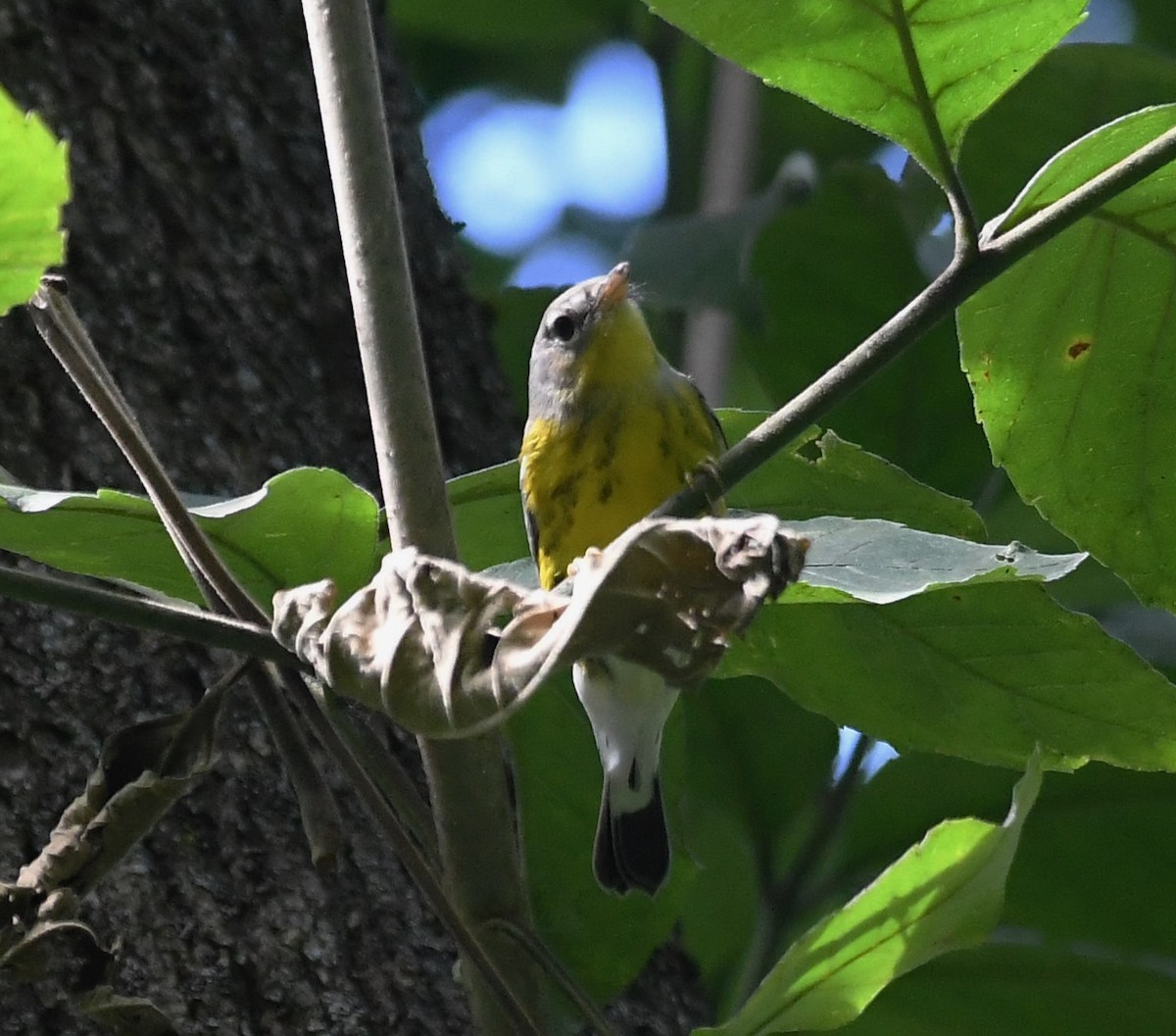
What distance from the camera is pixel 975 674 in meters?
1.18

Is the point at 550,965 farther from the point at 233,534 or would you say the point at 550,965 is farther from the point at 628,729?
the point at 628,729

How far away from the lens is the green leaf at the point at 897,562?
36.1 inches

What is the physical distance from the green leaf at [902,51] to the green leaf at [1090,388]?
0.19m

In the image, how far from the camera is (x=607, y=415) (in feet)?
6.82

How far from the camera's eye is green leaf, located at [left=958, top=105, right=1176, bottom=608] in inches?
46.9

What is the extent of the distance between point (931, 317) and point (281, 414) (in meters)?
1.24

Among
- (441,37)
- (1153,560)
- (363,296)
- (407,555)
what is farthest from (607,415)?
(441,37)

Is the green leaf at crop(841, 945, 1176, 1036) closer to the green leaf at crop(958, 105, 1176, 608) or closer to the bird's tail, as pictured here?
the bird's tail

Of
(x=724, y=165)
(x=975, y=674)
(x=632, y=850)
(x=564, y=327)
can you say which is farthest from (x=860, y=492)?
(x=724, y=165)

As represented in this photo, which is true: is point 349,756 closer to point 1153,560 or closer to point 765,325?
point 1153,560

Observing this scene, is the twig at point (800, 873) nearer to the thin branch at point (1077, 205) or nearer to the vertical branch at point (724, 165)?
the vertical branch at point (724, 165)

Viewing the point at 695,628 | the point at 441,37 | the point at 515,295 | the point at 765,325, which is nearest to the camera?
the point at 695,628

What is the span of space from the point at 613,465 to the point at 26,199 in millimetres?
1339

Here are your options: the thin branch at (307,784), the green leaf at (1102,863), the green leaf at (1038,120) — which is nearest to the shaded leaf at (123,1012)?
the thin branch at (307,784)
